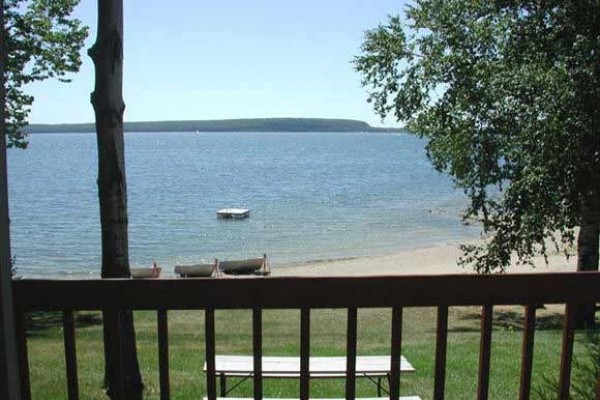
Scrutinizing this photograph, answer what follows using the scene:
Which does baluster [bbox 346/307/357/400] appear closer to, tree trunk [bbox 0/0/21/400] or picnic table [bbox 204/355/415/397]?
tree trunk [bbox 0/0/21/400]

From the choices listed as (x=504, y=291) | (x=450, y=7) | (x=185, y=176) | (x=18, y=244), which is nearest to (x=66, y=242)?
(x=18, y=244)

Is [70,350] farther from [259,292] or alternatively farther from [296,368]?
[296,368]

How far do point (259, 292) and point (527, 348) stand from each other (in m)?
1.33

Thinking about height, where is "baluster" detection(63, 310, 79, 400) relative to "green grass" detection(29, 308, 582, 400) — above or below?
above

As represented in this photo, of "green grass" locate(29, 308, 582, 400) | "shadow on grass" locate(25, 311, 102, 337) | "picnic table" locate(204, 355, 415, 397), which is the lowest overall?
"shadow on grass" locate(25, 311, 102, 337)

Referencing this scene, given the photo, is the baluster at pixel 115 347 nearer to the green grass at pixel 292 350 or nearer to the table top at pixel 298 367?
the table top at pixel 298 367

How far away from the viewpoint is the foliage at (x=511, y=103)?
922 centimetres

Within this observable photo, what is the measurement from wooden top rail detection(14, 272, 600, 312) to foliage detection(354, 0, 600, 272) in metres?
6.98

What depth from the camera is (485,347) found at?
10.1ft

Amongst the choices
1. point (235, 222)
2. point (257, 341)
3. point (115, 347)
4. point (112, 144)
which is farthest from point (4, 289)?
point (235, 222)

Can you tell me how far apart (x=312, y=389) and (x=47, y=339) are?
6508 millimetres

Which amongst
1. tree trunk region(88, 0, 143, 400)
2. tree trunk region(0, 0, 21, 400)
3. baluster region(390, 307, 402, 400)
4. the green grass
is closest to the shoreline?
the green grass

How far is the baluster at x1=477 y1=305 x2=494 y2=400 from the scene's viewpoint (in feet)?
9.97

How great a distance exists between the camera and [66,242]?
1513 inches
